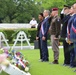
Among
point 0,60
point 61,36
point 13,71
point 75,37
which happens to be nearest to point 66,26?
point 61,36

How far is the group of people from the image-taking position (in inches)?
320

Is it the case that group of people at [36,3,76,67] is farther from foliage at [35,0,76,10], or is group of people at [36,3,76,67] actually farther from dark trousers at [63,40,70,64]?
foliage at [35,0,76,10]

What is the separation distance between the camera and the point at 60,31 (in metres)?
9.57

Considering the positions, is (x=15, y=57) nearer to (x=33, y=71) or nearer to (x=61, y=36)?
(x=33, y=71)

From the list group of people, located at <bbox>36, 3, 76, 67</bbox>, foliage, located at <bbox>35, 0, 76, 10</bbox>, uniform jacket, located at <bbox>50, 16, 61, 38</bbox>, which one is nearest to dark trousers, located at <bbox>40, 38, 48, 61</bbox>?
group of people, located at <bbox>36, 3, 76, 67</bbox>

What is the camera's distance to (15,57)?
25.8 feet

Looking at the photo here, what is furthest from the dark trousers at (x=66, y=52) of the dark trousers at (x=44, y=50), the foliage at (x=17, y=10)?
the foliage at (x=17, y=10)

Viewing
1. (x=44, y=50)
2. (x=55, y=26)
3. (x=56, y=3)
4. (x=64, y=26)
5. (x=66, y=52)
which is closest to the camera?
(x=64, y=26)

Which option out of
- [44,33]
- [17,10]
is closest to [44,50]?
[44,33]

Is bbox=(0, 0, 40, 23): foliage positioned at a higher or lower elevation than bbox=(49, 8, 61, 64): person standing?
lower

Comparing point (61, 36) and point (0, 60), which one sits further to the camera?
point (61, 36)

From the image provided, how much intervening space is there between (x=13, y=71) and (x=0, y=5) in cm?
3998

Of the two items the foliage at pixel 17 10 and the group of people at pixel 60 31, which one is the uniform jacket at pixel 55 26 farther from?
the foliage at pixel 17 10

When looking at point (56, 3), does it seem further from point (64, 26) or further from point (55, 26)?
point (64, 26)
